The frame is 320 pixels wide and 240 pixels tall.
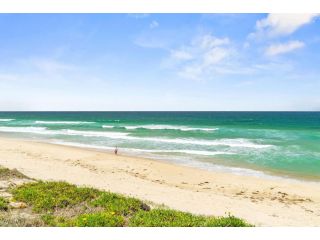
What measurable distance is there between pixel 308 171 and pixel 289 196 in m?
6.92

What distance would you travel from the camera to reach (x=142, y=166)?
66.5 ft

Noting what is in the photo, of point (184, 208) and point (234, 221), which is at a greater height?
point (234, 221)

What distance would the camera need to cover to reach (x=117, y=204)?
8.34 metres

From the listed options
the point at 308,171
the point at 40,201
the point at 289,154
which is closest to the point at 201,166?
the point at 308,171

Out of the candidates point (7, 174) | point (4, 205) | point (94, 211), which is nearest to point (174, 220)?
point (94, 211)

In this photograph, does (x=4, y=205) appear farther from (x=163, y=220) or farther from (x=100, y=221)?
(x=163, y=220)

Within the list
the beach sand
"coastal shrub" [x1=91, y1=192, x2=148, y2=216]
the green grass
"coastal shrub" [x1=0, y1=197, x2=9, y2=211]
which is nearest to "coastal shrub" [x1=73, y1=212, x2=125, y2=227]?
the green grass

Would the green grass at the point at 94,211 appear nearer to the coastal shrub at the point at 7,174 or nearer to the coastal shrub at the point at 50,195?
the coastal shrub at the point at 50,195

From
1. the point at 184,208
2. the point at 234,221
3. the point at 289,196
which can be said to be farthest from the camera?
the point at 289,196

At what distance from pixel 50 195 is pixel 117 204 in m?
2.09

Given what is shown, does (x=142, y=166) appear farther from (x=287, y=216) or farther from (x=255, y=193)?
(x=287, y=216)

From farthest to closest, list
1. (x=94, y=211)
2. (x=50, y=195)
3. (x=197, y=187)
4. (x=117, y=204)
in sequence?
(x=197, y=187)
(x=50, y=195)
(x=117, y=204)
(x=94, y=211)

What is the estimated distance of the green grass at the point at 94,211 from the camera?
685cm

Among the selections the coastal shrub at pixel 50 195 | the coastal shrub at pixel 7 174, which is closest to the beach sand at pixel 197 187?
the coastal shrub at pixel 7 174
